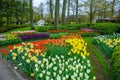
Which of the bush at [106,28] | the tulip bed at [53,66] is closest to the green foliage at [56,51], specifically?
the tulip bed at [53,66]

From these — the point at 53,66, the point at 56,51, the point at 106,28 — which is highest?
the point at 106,28

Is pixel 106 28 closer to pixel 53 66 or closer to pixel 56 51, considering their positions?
pixel 56 51

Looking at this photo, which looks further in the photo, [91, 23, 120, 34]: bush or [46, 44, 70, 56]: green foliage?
[91, 23, 120, 34]: bush

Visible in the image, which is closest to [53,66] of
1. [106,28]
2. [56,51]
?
[56,51]

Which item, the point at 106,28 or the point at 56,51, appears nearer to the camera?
the point at 56,51

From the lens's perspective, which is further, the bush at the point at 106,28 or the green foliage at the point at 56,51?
the bush at the point at 106,28

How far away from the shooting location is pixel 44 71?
21.1 ft

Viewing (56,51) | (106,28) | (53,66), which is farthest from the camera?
(106,28)

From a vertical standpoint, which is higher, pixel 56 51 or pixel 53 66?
pixel 56 51

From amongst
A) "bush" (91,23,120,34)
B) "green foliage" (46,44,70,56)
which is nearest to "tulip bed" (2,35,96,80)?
"green foliage" (46,44,70,56)

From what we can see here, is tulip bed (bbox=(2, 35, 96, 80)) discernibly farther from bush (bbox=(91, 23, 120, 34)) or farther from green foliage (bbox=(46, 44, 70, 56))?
bush (bbox=(91, 23, 120, 34))

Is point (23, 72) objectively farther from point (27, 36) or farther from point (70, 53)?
point (27, 36)

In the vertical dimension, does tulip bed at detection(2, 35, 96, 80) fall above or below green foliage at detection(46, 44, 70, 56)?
below

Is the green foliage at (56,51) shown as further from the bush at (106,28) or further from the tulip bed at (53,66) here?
the bush at (106,28)
